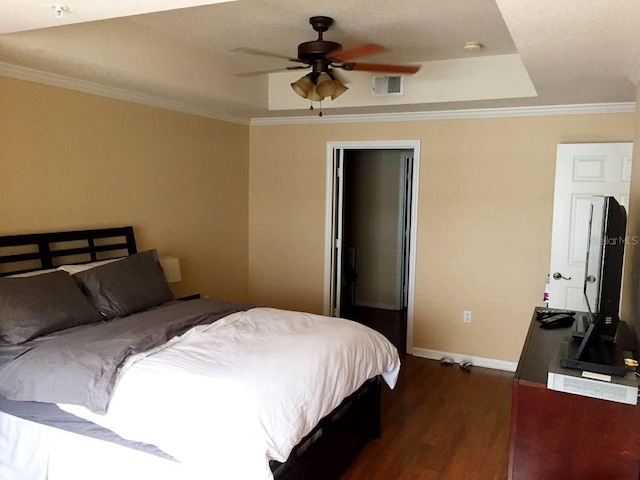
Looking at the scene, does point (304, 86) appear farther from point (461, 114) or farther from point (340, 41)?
point (461, 114)

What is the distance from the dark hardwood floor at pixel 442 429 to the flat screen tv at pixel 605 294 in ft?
3.76

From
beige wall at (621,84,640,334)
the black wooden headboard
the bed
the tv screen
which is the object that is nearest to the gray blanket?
the bed

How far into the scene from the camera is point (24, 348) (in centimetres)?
278

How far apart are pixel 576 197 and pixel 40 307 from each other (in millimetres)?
3861

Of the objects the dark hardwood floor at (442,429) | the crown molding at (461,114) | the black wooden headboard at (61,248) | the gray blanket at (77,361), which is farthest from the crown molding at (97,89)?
the dark hardwood floor at (442,429)

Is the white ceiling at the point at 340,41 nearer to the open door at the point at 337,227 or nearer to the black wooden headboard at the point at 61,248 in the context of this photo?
the open door at the point at 337,227

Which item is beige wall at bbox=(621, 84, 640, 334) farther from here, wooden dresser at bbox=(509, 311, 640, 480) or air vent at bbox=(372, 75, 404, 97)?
air vent at bbox=(372, 75, 404, 97)

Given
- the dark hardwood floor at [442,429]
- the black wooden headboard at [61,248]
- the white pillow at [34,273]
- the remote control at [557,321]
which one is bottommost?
the dark hardwood floor at [442,429]

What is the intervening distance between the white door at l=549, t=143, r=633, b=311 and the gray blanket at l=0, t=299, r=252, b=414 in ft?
9.84

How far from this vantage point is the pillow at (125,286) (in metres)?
3.41

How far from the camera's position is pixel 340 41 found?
3.80 m

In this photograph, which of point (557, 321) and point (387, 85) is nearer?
point (557, 321)

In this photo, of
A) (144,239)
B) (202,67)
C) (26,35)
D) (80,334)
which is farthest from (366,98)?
(80,334)

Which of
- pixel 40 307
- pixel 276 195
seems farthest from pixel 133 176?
pixel 276 195
